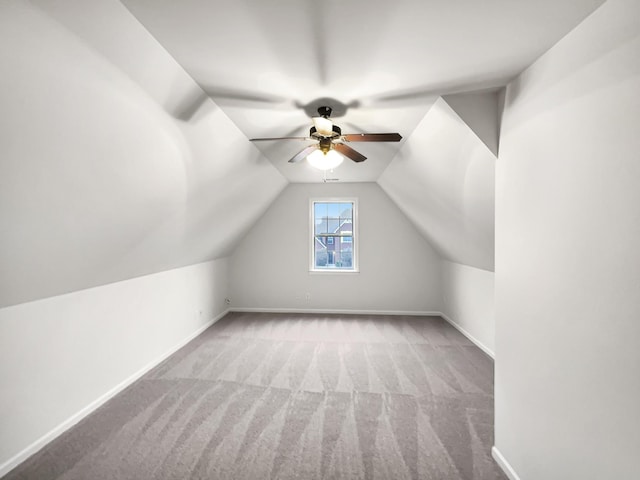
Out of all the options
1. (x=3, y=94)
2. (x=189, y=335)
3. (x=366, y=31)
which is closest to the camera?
(x=3, y=94)

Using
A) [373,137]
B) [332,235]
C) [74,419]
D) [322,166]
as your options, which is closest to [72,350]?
[74,419]

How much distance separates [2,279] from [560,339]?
2.95 metres

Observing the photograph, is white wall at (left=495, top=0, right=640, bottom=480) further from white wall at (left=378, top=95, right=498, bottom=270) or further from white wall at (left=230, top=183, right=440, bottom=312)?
white wall at (left=230, top=183, right=440, bottom=312)

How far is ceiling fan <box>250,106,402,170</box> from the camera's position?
2006mm

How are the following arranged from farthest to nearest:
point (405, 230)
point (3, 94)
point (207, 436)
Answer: point (405, 230)
point (207, 436)
point (3, 94)

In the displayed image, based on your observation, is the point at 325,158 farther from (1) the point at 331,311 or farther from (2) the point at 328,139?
(1) the point at 331,311

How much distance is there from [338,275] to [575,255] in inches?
156

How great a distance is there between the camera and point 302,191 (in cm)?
512

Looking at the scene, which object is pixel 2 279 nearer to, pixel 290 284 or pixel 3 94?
pixel 3 94

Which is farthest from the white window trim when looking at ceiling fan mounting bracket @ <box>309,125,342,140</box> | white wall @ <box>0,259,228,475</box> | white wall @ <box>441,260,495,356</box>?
ceiling fan mounting bracket @ <box>309,125,342,140</box>

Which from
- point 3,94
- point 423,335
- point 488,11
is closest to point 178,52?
point 3,94

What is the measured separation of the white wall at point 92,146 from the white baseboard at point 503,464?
288cm

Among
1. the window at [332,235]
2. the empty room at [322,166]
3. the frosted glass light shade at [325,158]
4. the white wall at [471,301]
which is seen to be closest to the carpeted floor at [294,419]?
the empty room at [322,166]

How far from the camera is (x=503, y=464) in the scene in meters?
1.76
